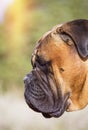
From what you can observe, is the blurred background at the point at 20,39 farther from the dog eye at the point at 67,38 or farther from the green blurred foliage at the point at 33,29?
the dog eye at the point at 67,38

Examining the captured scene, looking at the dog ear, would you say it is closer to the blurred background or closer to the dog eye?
the dog eye

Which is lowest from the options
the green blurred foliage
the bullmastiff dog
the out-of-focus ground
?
the out-of-focus ground

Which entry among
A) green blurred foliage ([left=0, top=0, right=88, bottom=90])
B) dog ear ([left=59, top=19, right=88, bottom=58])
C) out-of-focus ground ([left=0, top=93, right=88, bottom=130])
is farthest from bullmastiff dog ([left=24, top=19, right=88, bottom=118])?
green blurred foliage ([left=0, top=0, right=88, bottom=90])

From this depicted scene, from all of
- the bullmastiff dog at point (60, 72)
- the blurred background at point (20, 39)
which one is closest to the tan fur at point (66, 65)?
the bullmastiff dog at point (60, 72)

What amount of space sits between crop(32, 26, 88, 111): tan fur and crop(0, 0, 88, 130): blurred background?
3.07m

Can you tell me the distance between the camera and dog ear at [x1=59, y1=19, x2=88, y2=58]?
2.21m

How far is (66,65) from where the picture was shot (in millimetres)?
A: 2268

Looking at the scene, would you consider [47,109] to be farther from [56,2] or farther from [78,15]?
[56,2]

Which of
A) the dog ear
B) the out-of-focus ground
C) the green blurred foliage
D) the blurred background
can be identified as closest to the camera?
the dog ear

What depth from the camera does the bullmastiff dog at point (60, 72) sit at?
2.25 meters

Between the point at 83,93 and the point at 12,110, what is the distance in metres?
3.31

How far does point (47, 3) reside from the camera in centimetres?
670

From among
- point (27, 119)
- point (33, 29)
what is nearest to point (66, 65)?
point (27, 119)

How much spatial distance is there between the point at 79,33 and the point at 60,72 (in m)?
0.20
